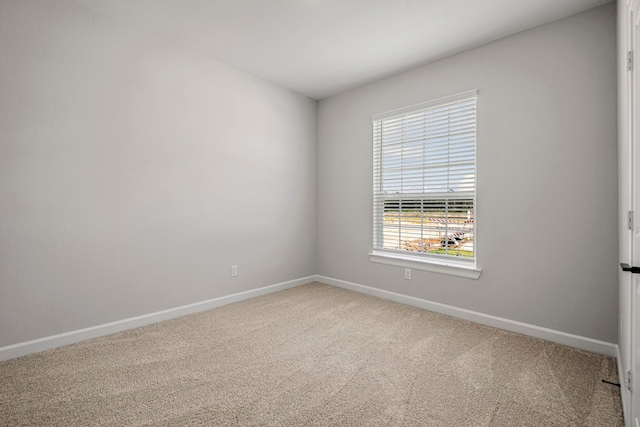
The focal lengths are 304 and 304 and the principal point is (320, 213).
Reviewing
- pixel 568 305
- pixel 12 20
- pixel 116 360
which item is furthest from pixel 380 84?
pixel 116 360

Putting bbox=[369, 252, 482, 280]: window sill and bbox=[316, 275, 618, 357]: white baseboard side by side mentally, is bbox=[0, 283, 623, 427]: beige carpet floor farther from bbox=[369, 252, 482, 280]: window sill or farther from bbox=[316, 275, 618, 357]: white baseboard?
bbox=[369, 252, 482, 280]: window sill

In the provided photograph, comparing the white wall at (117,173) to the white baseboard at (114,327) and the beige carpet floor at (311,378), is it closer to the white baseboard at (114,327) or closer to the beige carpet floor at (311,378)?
the white baseboard at (114,327)

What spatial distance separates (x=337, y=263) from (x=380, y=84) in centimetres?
232

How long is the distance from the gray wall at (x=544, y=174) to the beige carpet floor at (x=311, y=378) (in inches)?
13.7

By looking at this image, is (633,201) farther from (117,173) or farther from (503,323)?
(117,173)

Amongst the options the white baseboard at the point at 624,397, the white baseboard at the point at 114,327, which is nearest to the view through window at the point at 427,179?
the white baseboard at the point at 624,397

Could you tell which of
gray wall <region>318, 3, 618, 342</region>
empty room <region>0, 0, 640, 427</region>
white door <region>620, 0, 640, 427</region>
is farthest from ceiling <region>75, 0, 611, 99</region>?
white door <region>620, 0, 640, 427</region>

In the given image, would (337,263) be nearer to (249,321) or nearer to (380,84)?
(249,321)

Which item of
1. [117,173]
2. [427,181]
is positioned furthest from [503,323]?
[117,173]

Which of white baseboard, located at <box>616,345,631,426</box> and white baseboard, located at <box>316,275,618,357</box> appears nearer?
white baseboard, located at <box>616,345,631,426</box>

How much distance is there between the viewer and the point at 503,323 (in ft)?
8.84

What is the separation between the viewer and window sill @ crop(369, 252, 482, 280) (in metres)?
2.91

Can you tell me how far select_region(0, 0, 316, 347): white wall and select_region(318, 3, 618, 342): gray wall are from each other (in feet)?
6.79

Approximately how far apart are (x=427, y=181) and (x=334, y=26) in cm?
175
